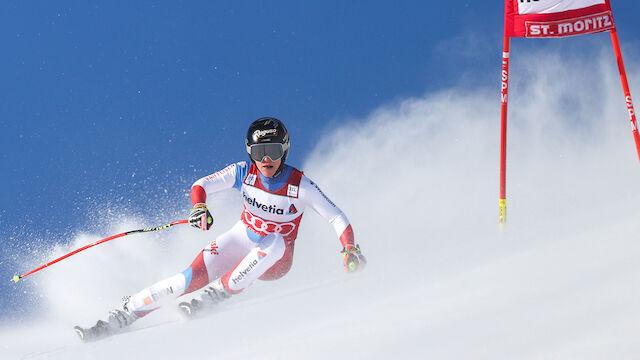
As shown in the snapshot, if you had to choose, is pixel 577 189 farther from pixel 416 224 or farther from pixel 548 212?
pixel 416 224

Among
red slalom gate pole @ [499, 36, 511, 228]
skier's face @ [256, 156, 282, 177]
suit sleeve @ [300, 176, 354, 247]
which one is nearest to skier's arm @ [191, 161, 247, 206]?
skier's face @ [256, 156, 282, 177]

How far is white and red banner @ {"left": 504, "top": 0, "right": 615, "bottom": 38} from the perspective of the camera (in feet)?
23.6

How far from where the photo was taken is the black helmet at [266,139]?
6141mm

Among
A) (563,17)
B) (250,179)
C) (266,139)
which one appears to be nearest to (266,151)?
(266,139)

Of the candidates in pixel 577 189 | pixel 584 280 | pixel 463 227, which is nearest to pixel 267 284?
pixel 463 227

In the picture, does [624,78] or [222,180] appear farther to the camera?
[624,78]

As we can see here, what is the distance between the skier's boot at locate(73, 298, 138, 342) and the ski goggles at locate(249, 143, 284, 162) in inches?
67.0

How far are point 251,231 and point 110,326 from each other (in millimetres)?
1441

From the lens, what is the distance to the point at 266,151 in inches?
243

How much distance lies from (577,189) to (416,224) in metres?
2.39

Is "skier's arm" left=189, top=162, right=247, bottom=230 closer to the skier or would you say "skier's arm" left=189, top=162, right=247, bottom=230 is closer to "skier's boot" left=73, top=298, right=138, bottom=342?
the skier

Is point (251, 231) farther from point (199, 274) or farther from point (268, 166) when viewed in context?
point (268, 166)

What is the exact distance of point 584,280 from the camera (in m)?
5.75

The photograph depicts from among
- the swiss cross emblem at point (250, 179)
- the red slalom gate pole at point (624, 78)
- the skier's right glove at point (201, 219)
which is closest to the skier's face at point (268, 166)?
the swiss cross emblem at point (250, 179)
